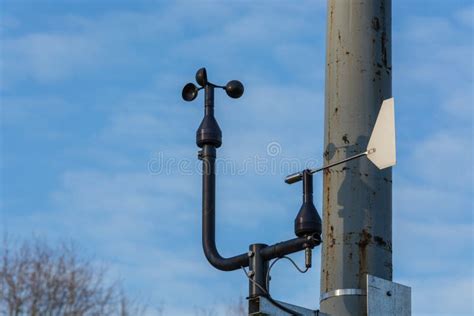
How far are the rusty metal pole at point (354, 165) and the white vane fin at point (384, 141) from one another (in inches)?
4.7

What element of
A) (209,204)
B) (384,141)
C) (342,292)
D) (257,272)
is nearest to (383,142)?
(384,141)

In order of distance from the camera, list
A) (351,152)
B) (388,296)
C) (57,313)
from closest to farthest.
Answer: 1. (388,296)
2. (351,152)
3. (57,313)

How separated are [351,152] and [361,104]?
0.31m

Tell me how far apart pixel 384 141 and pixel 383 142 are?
0.04ft

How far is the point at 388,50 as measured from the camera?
7.52m

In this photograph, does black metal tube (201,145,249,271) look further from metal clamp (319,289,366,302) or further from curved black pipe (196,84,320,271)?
metal clamp (319,289,366,302)

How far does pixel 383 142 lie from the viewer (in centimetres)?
700

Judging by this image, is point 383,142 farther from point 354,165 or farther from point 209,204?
point 209,204

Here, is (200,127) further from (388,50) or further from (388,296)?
(388,296)

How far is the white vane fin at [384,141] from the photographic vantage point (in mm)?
7020

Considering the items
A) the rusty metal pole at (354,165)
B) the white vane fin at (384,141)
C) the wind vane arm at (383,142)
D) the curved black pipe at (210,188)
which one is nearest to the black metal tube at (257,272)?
the curved black pipe at (210,188)

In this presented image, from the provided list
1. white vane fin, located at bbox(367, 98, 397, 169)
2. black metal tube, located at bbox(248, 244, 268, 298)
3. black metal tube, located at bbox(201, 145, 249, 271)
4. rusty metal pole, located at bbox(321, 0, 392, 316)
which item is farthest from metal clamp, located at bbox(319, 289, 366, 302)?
black metal tube, located at bbox(201, 145, 249, 271)

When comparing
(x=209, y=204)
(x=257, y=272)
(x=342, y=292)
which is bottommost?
(x=342, y=292)

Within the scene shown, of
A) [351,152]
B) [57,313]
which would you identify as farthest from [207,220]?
[57,313]
